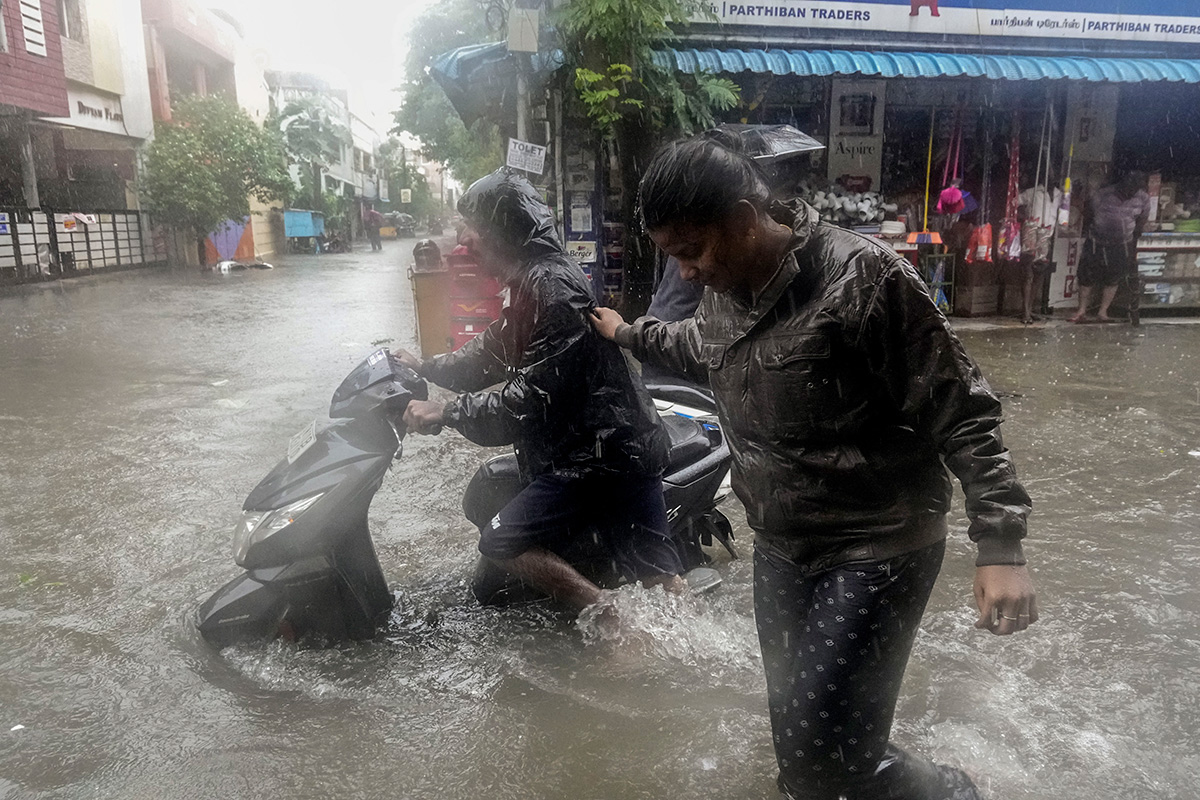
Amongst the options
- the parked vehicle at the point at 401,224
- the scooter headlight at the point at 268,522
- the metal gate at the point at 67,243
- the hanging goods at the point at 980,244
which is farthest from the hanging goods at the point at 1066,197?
the parked vehicle at the point at 401,224

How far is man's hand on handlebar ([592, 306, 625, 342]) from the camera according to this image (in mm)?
2553

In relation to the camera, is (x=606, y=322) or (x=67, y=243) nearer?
(x=606, y=322)

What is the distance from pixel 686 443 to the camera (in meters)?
3.33

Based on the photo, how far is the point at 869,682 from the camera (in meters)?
1.75

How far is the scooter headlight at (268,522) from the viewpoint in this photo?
108 inches

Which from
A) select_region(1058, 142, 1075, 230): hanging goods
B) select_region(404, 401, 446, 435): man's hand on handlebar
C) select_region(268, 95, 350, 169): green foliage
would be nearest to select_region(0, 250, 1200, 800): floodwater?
select_region(404, 401, 446, 435): man's hand on handlebar

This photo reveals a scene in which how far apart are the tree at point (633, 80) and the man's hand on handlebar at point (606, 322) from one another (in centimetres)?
577

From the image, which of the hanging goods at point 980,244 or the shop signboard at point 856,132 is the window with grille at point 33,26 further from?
the hanging goods at point 980,244

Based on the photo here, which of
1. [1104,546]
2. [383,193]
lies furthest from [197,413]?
[383,193]

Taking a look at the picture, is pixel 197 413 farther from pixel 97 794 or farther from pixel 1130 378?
pixel 1130 378

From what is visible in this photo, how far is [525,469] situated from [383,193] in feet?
240

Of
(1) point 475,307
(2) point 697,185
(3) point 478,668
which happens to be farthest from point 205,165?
(2) point 697,185

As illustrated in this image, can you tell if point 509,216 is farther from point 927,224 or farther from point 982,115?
point 982,115

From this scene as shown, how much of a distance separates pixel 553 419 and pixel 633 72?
629 cm
